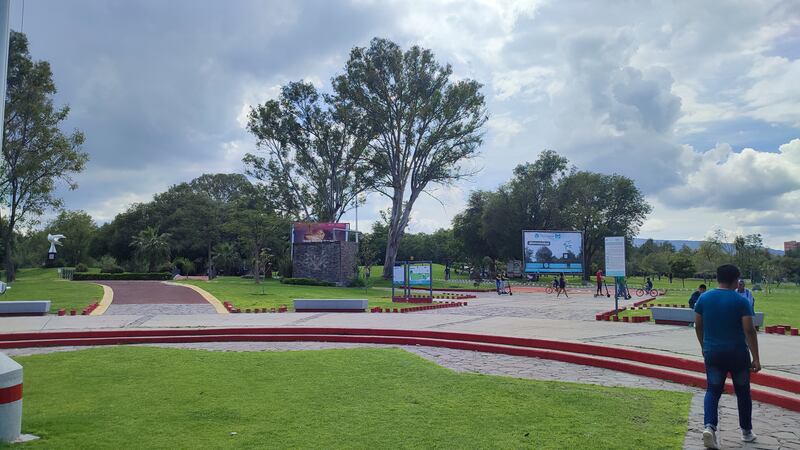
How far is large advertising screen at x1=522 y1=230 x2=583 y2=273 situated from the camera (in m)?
39.4

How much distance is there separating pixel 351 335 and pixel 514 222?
161 feet

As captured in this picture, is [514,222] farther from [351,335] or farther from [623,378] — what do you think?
[623,378]

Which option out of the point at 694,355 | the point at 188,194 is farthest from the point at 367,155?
the point at 694,355

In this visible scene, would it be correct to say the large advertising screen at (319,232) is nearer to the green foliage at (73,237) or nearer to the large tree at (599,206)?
the large tree at (599,206)

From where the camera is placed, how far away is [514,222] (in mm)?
60375

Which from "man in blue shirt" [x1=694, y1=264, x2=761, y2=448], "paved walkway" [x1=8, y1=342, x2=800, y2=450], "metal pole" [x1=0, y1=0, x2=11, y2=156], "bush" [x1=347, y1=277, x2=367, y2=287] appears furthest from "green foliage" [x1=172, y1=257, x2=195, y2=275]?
"man in blue shirt" [x1=694, y1=264, x2=761, y2=448]

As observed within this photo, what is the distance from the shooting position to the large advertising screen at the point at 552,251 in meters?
39.4

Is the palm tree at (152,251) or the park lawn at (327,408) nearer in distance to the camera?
the park lawn at (327,408)

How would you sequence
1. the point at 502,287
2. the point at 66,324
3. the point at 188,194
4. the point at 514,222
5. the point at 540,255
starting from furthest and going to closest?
the point at 188,194
the point at 514,222
the point at 540,255
the point at 502,287
the point at 66,324

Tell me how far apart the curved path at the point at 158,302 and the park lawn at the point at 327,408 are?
9607 millimetres

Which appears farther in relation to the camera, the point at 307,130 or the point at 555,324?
the point at 307,130

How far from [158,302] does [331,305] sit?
7.72 m

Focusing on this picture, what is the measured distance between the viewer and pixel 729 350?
503cm

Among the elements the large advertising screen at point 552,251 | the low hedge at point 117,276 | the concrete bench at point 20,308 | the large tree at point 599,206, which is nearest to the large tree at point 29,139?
the low hedge at point 117,276
